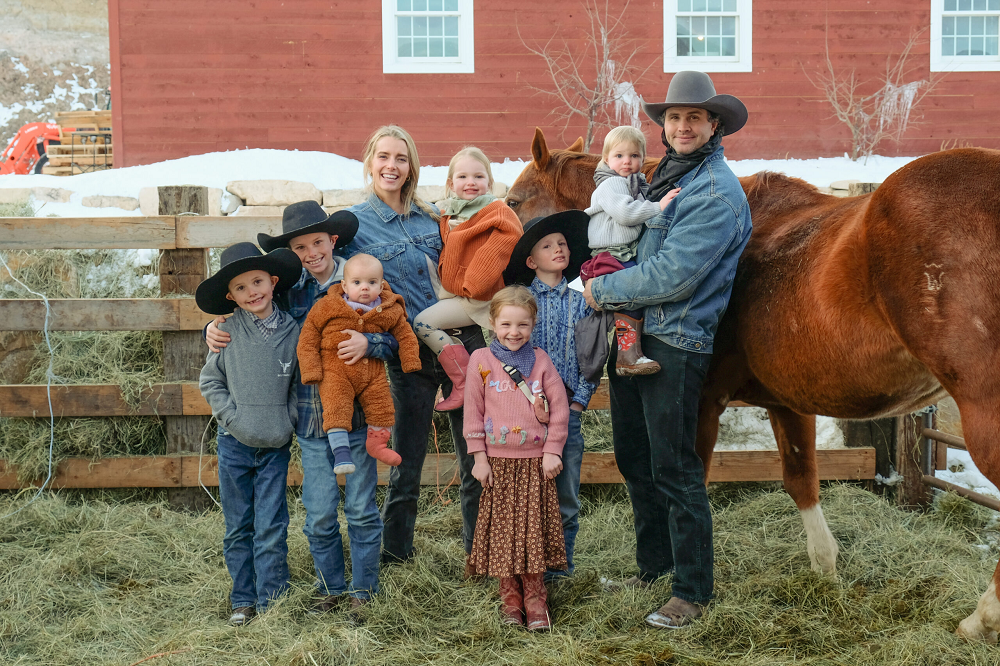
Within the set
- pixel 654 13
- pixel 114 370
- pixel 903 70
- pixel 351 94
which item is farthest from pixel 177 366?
pixel 903 70

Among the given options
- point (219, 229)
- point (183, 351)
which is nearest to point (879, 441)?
point (219, 229)

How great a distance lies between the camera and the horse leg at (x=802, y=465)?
3.67m

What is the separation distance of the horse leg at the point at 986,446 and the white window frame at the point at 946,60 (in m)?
10.9

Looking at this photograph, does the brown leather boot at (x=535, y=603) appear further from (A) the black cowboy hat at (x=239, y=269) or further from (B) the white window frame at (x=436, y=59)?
(B) the white window frame at (x=436, y=59)

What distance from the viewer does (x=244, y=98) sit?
11250 millimetres

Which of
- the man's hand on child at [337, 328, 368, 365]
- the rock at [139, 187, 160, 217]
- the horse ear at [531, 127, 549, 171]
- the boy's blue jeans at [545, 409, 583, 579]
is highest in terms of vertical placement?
the rock at [139, 187, 160, 217]

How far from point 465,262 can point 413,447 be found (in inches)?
35.6

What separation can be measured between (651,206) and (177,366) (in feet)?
9.96

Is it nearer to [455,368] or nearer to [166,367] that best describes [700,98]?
[455,368]

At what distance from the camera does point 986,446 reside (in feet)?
8.32

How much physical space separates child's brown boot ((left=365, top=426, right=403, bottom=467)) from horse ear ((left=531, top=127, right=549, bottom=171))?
1.62 metres

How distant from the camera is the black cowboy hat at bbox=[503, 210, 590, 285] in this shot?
10.4 ft

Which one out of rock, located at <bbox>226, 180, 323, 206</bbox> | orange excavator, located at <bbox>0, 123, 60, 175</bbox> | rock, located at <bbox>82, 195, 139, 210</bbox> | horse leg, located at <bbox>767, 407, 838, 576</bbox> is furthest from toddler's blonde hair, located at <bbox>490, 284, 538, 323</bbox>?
orange excavator, located at <bbox>0, 123, 60, 175</bbox>

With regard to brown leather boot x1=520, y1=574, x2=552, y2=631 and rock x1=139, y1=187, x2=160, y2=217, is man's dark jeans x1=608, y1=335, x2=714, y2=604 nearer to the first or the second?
brown leather boot x1=520, y1=574, x2=552, y2=631
